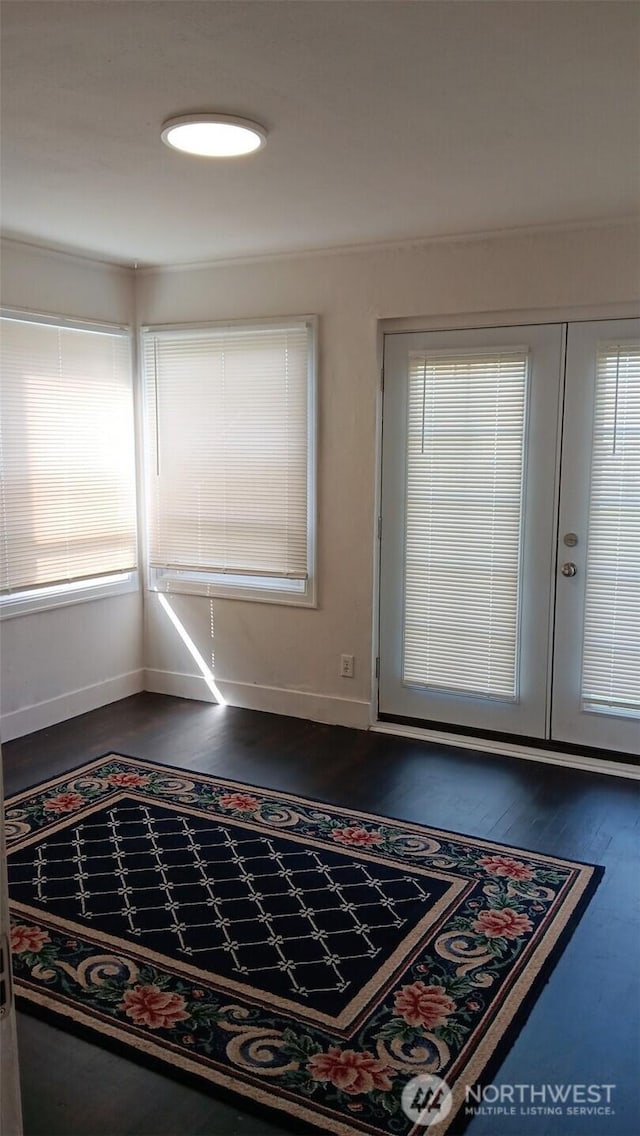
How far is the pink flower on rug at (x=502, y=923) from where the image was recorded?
2822mm

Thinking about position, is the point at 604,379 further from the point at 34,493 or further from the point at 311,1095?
the point at 311,1095

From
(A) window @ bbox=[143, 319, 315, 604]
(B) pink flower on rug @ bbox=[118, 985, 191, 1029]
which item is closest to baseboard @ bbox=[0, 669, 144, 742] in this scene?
(A) window @ bbox=[143, 319, 315, 604]

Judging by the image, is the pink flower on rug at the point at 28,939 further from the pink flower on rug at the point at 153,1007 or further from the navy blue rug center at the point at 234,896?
the pink flower on rug at the point at 153,1007

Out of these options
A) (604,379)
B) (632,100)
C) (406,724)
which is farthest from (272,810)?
(632,100)

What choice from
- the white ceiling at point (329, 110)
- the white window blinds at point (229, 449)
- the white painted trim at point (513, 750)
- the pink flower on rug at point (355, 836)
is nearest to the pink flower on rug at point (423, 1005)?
the pink flower on rug at point (355, 836)

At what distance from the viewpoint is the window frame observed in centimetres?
448

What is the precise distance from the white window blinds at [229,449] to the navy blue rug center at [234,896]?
183cm

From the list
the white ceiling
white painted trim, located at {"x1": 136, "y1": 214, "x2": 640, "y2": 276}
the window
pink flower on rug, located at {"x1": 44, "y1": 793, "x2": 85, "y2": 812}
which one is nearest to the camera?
the white ceiling

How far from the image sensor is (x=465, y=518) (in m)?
4.48

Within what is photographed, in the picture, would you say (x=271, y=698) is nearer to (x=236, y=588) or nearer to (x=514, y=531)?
(x=236, y=588)

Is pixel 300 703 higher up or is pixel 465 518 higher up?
pixel 465 518

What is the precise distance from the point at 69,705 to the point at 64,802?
1196 millimetres
